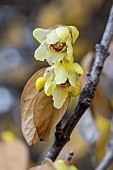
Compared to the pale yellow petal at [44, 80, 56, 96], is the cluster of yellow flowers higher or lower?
higher

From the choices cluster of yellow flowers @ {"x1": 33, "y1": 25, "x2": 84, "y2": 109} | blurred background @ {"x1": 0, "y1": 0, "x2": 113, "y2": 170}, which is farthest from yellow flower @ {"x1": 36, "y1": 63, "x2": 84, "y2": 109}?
blurred background @ {"x1": 0, "y1": 0, "x2": 113, "y2": 170}

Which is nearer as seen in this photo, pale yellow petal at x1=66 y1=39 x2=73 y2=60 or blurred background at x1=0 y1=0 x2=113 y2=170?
pale yellow petal at x1=66 y1=39 x2=73 y2=60

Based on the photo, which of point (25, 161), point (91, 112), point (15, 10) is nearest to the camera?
point (25, 161)

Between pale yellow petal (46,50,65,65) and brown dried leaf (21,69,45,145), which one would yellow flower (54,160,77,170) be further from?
pale yellow petal (46,50,65,65)

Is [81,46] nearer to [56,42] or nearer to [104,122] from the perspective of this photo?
[104,122]

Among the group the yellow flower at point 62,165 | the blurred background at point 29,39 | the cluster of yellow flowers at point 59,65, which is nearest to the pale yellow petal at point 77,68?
the cluster of yellow flowers at point 59,65

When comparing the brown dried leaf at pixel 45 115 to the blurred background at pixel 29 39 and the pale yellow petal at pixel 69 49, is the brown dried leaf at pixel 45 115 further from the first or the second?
the blurred background at pixel 29 39

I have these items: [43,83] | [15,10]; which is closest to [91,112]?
[43,83]

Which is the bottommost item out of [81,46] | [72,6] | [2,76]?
[2,76]
